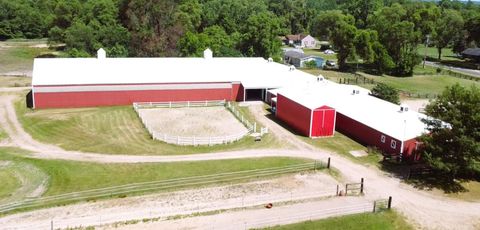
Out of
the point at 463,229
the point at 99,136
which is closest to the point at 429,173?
the point at 463,229

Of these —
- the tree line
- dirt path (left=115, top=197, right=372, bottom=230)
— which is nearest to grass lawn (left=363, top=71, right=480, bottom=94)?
the tree line

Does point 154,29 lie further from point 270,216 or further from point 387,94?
point 270,216

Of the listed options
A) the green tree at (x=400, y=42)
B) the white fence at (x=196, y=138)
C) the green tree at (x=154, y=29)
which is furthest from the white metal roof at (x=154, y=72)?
the green tree at (x=400, y=42)

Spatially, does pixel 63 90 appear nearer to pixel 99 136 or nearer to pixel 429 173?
pixel 99 136

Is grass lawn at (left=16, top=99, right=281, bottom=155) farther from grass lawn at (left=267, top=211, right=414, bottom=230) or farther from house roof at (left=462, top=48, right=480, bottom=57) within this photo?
house roof at (left=462, top=48, right=480, bottom=57)

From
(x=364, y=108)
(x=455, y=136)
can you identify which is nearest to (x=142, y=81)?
(x=364, y=108)

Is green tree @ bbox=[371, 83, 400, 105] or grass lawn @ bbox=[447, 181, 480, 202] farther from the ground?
green tree @ bbox=[371, 83, 400, 105]

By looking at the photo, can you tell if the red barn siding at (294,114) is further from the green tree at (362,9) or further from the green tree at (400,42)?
the green tree at (362,9)
